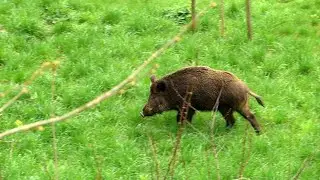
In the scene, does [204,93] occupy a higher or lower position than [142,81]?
higher

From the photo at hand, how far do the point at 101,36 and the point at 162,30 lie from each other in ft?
2.97

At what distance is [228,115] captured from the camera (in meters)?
6.04

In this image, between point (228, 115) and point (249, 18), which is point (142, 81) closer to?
point (228, 115)

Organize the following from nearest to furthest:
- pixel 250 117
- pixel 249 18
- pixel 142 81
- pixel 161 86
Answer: pixel 250 117 < pixel 161 86 < pixel 142 81 < pixel 249 18

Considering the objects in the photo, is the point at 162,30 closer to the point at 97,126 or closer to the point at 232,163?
the point at 97,126

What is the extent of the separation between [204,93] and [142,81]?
1.28m

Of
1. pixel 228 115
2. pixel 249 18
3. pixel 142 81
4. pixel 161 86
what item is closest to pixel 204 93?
pixel 228 115

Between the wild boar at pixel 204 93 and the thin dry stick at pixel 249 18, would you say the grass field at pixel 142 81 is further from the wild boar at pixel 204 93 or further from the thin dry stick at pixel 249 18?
the wild boar at pixel 204 93

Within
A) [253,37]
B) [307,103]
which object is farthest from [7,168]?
[253,37]

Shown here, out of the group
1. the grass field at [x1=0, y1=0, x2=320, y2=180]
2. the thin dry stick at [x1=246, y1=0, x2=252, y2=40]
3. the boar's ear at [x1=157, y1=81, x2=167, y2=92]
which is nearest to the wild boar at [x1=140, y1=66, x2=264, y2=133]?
the boar's ear at [x1=157, y1=81, x2=167, y2=92]

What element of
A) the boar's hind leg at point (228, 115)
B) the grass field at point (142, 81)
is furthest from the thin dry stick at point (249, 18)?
the boar's hind leg at point (228, 115)

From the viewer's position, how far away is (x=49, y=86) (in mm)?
6934

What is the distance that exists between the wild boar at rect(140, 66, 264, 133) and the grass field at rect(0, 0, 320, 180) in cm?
22

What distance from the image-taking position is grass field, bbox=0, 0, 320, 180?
5527 mm
